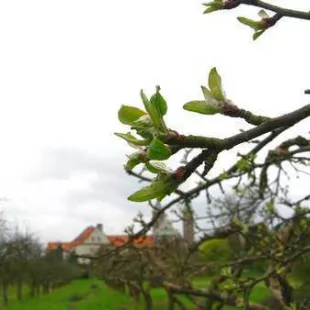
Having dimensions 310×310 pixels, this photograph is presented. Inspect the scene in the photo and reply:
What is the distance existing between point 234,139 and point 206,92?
0.49ft

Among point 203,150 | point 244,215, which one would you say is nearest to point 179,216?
point 244,215

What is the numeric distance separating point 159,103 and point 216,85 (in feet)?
0.61

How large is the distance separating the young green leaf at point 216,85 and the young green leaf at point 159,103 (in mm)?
163

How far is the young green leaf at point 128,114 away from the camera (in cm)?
117

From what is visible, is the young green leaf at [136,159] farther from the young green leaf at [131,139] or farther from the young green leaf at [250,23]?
the young green leaf at [250,23]

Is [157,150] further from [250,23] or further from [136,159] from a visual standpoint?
[250,23]

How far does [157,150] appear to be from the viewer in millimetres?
1094

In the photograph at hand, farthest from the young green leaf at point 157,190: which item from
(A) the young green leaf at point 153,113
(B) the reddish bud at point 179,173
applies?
(A) the young green leaf at point 153,113

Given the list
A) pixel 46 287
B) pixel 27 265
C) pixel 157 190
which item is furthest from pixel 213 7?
pixel 46 287

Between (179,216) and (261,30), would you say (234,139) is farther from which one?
(179,216)

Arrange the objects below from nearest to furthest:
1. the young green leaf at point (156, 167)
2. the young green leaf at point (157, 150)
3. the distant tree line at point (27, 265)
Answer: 1. the young green leaf at point (157, 150)
2. the young green leaf at point (156, 167)
3. the distant tree line at point (27, 265)

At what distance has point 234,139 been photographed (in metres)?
1.15

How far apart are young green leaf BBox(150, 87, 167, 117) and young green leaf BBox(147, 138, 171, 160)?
7 centimetres

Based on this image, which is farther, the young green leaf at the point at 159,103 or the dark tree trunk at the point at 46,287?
the dark tree trunk at the point at 46,287
